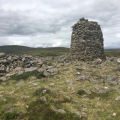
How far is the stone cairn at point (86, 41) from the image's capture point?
20.0 metres

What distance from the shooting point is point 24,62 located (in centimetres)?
1772

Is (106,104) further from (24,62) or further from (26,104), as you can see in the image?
(24,62)

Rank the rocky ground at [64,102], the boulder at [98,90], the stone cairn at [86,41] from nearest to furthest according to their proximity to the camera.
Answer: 1. the rocky ground at [64,102]
2. the boulder at [98,90]
3. the stone cairn at [86,41]

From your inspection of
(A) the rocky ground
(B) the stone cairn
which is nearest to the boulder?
(A) the rocky ground

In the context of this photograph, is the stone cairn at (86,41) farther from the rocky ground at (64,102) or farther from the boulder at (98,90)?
the boulder at (98,90)

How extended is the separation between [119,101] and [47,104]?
4.55 metres

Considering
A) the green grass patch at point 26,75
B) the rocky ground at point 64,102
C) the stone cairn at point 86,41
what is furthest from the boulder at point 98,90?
the stone cairn at point 86,41

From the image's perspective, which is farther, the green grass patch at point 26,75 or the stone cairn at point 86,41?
the stone cairn at point 86,41

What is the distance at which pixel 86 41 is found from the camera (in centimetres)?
2027

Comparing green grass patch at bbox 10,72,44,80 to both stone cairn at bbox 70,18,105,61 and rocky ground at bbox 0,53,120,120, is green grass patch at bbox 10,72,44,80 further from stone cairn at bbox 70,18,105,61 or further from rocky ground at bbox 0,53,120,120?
stone cairn at bbox 70,18,105,61

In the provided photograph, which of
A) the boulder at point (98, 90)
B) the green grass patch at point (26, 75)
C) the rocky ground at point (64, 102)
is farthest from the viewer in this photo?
the green grass patch at point (26, 75)

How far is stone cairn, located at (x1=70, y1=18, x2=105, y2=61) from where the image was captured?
20.0 m

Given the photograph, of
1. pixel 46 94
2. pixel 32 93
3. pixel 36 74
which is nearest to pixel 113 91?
pixel 46 94

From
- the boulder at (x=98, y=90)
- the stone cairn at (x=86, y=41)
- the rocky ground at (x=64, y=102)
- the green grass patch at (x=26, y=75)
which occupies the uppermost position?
the stone cairn at (x=86, y=41)
